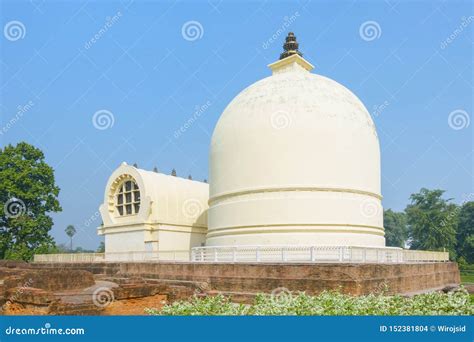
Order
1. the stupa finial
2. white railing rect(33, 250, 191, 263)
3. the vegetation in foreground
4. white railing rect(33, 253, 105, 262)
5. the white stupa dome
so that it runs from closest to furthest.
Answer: the vegetation in foreground, the white stupa dome, white railing rect(33, 250, 191, 263), the stupa finial, white railing rect(33, 253, 105, 262)

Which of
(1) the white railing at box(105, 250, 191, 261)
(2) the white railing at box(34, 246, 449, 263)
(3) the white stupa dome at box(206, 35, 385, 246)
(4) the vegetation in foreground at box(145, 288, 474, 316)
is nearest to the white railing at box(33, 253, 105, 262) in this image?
(1) the white railing at box(105, 250, 191, 261)

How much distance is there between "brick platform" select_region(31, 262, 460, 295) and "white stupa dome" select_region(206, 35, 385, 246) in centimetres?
317

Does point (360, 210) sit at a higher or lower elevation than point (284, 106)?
lower

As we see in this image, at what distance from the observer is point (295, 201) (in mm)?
17172

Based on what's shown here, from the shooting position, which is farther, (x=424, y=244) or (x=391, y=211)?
(x=391, y=211)

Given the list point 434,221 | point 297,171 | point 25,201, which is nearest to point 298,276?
point 297,171

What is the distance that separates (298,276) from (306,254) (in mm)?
3120

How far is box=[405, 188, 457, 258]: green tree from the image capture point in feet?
136

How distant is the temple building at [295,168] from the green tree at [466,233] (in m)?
28.8

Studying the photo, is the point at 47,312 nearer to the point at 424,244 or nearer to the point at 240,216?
the point at 240,216

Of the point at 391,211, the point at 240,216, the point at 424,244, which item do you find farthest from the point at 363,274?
the point at 391,211

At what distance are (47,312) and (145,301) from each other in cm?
279

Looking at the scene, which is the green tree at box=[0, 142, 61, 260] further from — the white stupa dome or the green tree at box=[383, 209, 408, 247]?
the green tree at box=[383, 209, 408, 247]

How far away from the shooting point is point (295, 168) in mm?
17484
